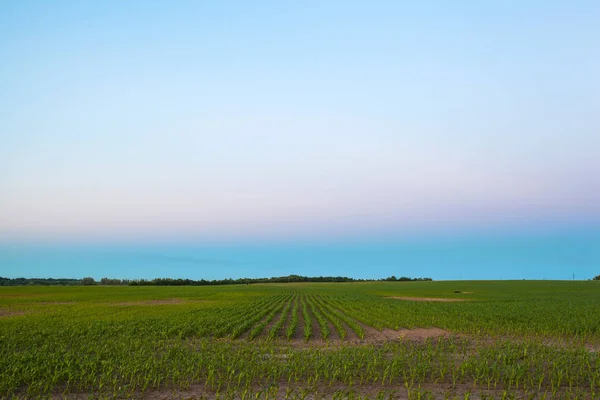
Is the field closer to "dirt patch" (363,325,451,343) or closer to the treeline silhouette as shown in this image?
"dirt patch" (363,325,451,343)

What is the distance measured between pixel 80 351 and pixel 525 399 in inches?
618

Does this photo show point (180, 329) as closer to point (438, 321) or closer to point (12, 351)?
point (12, 351)

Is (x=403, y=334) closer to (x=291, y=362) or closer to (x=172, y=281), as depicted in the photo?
(x=291, y=362)

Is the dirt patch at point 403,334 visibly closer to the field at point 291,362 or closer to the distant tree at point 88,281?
the field at point 291,362

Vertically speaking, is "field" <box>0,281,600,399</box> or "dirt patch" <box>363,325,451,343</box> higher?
"field" <box>0,281,600,399</box>

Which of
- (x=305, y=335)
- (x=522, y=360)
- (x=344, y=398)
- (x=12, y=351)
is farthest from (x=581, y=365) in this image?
(x=12, y=351)

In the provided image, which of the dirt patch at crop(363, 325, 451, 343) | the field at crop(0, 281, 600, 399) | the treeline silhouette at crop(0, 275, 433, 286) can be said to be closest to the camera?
the field at crop(0, 281, 600, 399)

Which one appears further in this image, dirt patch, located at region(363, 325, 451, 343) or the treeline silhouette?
the treeline silhouette

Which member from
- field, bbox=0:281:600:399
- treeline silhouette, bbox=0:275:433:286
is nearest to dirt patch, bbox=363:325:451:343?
field, bbox=0:281:600:399

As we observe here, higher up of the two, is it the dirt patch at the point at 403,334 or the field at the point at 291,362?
the field at the point at 291,362

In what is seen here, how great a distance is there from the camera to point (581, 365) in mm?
15273

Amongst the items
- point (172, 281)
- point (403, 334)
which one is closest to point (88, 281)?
point (172, 281)

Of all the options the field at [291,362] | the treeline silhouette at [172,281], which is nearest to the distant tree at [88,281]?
the treeline silhouette at [172,281]

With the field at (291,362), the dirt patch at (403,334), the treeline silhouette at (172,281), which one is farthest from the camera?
the treeline silhouette at (172,281)
